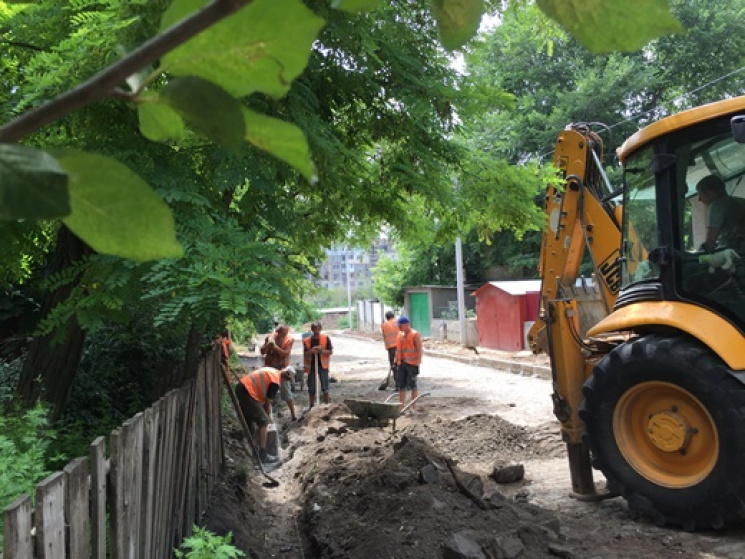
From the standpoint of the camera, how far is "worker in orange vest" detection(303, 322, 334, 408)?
13.9m

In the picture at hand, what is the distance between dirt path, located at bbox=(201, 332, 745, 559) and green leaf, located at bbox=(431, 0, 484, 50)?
4594 millimetres

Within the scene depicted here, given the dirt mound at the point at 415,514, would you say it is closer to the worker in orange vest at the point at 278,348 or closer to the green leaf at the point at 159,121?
the green leaf at the point at 159,121

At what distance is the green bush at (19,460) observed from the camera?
2814 mm

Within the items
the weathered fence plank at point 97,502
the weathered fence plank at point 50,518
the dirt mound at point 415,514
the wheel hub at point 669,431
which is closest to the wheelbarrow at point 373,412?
the dirt mound at point 415,514

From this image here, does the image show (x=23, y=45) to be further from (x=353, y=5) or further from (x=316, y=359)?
(x=316, y=359)

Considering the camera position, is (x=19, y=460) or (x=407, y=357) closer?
(x=19, y=460)

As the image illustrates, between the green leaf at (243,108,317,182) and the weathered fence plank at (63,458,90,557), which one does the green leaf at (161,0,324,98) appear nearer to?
the green leaf at (243,108,317,182)

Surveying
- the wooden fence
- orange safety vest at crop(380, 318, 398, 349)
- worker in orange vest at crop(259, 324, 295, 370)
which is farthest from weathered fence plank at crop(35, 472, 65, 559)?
orange safety vest at crop(380, 318, 398, 349)

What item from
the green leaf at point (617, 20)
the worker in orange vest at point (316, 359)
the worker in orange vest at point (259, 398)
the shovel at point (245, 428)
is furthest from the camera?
the worker in orange vest at point (316, 359)

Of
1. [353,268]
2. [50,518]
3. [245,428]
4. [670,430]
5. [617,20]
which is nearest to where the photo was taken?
[617,20]

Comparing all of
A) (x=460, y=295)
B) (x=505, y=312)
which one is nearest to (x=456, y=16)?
(x=460, y=295)

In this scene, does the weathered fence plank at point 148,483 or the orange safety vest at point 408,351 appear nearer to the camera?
the weathered fence plank at point 148,483

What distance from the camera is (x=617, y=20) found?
21.9 inches

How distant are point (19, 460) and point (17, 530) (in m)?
0.98
